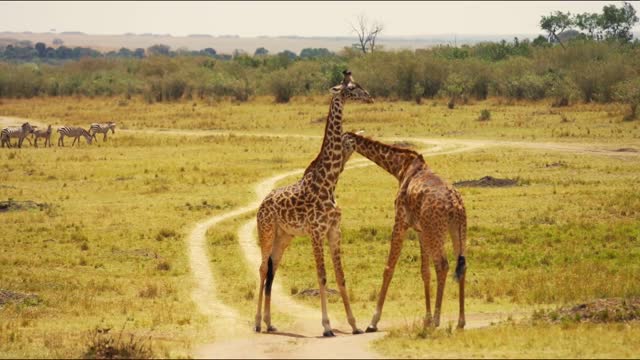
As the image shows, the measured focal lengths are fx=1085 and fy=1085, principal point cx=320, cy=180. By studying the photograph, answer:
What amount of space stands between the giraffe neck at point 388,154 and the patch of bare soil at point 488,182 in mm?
16214

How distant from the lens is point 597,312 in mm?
15570

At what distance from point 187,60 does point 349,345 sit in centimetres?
9757

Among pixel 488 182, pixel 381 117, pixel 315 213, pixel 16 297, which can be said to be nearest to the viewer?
pixel 315 213

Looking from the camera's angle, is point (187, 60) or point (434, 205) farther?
point (187, 60)

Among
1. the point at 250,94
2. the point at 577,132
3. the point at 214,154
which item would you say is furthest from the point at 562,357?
the point at 250,94

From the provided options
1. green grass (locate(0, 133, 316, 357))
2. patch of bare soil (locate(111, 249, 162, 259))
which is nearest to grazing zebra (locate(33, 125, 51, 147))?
green grass (locate(0, 133, 316, 357))

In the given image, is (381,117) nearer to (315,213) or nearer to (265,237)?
(265,237)

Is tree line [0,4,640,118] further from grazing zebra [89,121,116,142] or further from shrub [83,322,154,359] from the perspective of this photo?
shrub [83,322,154,359]

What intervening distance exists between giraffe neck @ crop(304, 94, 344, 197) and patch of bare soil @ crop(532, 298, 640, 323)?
3.58 metres

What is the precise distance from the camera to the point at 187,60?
10956 cm

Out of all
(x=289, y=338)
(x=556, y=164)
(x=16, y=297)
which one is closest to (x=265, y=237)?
(x=289, y=338)

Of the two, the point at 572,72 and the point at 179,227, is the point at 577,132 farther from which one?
the point at 179,227

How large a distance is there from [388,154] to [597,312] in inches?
155

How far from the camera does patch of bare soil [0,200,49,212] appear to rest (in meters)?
29.5
